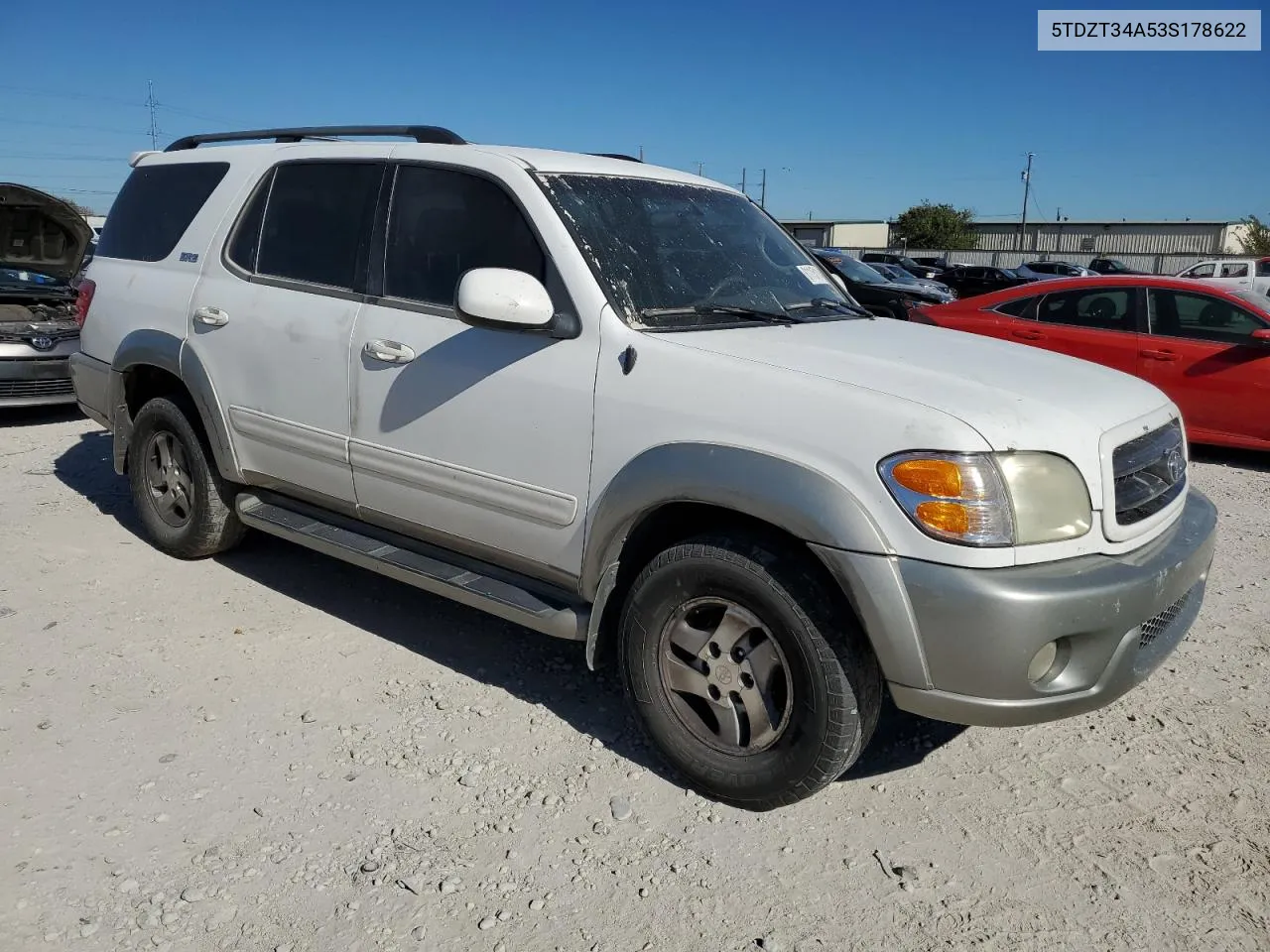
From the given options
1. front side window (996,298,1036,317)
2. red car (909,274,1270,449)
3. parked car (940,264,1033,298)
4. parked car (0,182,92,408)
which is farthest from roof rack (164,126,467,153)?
parked car (940,264,1033,298)

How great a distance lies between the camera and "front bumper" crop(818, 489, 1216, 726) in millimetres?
2520

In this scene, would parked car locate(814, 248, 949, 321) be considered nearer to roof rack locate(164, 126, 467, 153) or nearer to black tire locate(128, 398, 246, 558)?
roof rack locate(164, 126, 467, 153)

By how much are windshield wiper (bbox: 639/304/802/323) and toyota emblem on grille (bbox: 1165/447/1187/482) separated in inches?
49.8

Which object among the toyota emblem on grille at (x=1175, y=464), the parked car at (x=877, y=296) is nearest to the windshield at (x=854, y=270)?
the parked car at (x=877, y=296)

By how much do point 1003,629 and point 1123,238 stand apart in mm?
76226

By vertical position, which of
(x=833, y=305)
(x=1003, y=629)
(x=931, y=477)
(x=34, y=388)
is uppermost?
(x=833, y=305)

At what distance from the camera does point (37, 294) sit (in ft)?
27.7

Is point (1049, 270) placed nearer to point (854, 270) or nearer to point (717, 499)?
point (854, 270)

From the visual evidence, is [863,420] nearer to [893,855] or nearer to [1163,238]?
[893,855]

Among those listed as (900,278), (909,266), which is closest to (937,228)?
(909,266)

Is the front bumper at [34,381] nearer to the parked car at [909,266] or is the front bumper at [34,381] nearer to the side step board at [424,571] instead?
the side step board at [424,571]

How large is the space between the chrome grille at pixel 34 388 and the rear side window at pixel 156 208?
3.37m

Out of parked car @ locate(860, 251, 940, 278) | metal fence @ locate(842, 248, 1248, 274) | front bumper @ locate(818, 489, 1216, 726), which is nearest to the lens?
front bumper @ locate(818, 489, 1216, 726)

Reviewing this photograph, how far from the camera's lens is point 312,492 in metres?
4.21
